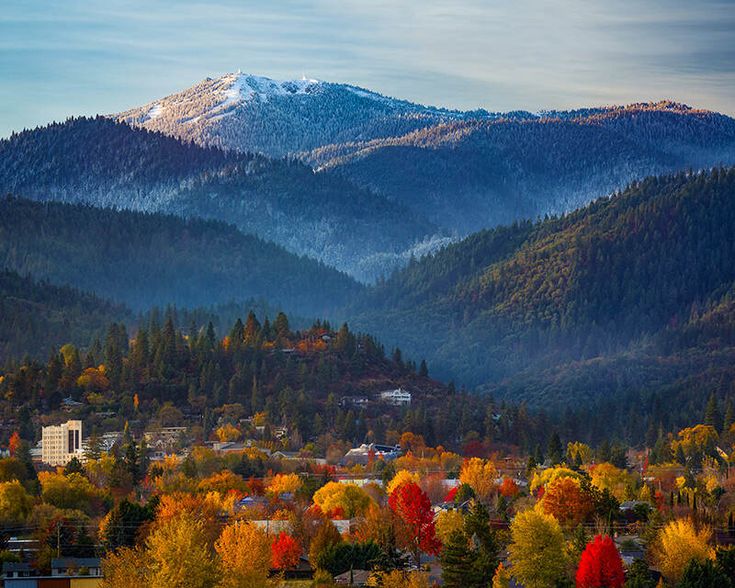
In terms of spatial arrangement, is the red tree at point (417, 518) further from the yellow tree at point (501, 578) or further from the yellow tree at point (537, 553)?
Answer: the yellow tree at point (501, 578)

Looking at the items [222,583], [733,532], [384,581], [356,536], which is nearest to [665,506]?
[733,532]

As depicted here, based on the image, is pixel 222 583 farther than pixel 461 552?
No

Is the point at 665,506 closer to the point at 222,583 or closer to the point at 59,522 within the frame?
the point at 59,522

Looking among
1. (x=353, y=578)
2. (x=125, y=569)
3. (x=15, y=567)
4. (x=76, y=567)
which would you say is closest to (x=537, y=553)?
(x=353, y=578)

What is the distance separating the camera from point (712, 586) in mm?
148000

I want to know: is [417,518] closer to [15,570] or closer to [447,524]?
[447,524]

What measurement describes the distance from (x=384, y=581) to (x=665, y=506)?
4601 centimetres

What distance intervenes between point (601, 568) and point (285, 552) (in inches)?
1020

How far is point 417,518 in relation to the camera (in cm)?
18325

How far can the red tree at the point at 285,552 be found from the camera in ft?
552

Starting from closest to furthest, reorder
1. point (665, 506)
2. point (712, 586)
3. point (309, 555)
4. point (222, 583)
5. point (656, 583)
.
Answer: point (222, 583) → point (712, 586) → point (656, 583) → point (309, 555) → point (665, 506)

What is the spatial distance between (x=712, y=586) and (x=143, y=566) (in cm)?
3699

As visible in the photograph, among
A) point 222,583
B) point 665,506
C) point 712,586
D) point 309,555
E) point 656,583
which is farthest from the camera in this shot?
point 665,506

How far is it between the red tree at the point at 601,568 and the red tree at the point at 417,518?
19224mm
